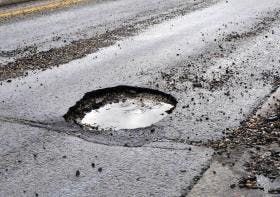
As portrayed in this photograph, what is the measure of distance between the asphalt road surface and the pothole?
0.14 m

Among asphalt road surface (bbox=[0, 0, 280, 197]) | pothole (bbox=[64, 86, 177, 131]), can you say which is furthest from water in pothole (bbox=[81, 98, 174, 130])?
asphalt road surface (bbox=[0, 0, 280, 197])

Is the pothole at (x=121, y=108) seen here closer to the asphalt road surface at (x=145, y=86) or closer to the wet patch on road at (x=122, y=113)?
the wet patch on road at (x=122, y=113)

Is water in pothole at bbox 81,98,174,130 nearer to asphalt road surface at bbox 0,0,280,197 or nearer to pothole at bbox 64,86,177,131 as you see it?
pothole at bbox 64,86,177,131

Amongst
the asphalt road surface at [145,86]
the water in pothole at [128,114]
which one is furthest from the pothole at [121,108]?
the asphalt road surface at [145,86]

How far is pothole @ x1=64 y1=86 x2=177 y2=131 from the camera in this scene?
550 centimetres

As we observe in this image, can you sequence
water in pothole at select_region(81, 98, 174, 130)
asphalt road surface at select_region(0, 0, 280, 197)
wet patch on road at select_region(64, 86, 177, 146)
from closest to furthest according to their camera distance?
asphalt road surface at select_region(0, 0, 280, 197), wet patch on road at select_region(64, 86, 177, 146), water in pothole at select_region(81, 98, 174, 130)

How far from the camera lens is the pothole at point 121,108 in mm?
5500

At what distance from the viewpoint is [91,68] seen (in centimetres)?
777

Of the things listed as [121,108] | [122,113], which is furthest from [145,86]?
[122,113]

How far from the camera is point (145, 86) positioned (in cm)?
663

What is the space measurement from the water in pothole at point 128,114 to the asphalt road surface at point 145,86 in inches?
8.3

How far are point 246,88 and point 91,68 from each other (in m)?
2.76

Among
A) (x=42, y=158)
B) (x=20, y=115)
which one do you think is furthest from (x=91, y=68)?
(x=42, y=158)

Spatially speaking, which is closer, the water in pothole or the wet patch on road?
the wet patch on road
